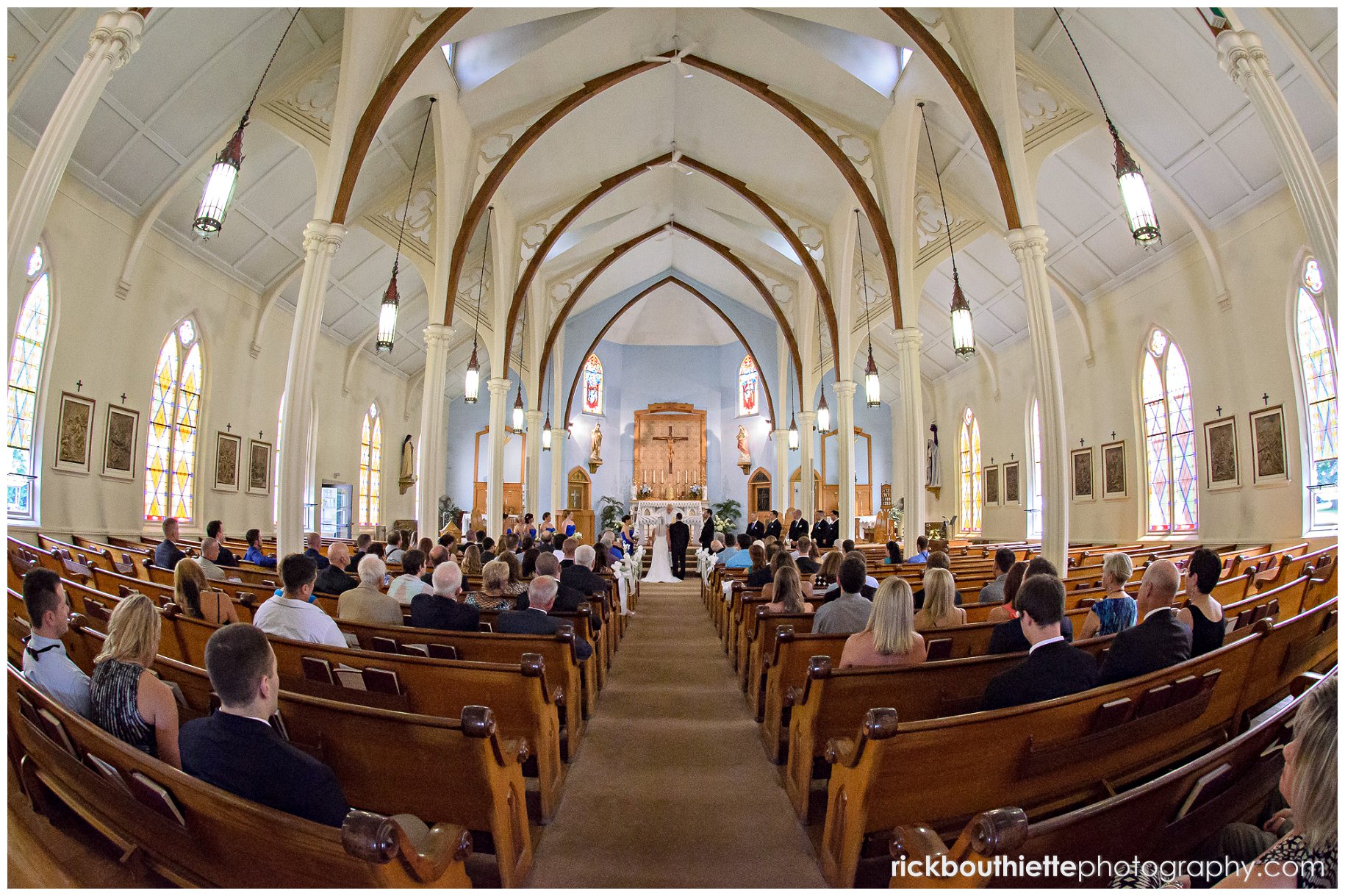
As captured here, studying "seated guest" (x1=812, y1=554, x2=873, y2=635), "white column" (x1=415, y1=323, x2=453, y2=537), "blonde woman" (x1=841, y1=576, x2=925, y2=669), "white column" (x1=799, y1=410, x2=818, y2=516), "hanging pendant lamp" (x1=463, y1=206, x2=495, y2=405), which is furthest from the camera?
"white column" (x1=799, y1=410, x2=818, y2=516)

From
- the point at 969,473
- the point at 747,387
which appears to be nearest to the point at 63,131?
the point at 969,473

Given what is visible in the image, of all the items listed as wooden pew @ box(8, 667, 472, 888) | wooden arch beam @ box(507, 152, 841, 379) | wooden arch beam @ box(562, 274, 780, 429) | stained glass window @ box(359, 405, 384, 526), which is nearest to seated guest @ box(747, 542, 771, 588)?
wooden pew @ box(8, 667, 472, 888)

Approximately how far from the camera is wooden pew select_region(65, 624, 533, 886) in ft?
7.17

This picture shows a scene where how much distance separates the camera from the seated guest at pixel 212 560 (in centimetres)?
629

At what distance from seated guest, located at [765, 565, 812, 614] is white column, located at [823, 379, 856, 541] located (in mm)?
9149

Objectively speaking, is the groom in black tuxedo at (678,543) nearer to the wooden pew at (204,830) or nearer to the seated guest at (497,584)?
the seated guest at (497,584)

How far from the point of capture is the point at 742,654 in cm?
574

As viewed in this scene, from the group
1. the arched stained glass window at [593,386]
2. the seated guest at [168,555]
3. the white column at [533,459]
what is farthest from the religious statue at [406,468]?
the seated guest at [168,555]

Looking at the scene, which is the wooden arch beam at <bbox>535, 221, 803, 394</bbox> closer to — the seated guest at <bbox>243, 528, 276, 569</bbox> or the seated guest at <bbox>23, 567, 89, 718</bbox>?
the seated guest at <bbox>243, 528, 276, 569</bbox>

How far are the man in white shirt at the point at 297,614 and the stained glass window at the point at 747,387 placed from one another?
21.2 meters

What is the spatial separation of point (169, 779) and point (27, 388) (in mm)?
10422

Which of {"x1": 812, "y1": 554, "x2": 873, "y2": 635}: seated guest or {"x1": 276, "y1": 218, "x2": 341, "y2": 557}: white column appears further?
{"x1": 276, "y1": 218, "x2": 341, "y2": 557}: white column

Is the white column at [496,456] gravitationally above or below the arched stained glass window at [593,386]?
below

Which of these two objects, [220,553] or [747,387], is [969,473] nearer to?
[747,387]
